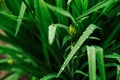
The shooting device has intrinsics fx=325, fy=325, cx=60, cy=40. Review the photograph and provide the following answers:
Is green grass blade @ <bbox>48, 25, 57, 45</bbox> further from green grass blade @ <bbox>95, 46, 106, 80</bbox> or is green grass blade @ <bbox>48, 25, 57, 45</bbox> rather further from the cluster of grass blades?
green grass blade @ <bbox>95, 46, 106, 80</bbox>

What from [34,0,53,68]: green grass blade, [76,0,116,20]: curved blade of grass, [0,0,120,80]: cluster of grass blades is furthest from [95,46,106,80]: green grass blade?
[34,0,53,68]: green grass blade

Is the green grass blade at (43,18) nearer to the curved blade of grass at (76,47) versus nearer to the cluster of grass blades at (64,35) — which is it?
the cluster of grass blades at (64,35)

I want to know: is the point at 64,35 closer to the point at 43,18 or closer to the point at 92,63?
the point at 43,18

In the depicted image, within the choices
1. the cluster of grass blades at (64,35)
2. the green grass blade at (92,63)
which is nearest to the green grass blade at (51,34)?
the cluster of grass blades at (64,35)

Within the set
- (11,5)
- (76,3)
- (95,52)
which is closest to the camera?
(95,52)

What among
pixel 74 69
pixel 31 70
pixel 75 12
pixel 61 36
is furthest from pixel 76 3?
pixel 31 70

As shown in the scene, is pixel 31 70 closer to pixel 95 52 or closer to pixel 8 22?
pixel 8 22

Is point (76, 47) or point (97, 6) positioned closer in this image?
point (76, 47)

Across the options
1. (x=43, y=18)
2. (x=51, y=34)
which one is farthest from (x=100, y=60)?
(x=43, y=18)
